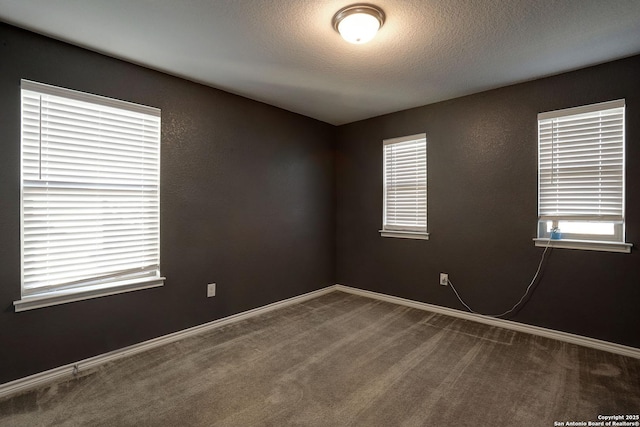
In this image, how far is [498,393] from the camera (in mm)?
1995

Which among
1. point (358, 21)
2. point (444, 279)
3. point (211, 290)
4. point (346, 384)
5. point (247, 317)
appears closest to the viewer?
point (358, 21)

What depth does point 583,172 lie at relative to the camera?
2.68 meters

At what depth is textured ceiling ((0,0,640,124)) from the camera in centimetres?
186

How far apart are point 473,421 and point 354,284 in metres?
2.65

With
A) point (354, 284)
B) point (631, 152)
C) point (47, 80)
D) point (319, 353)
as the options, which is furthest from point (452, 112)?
point (47, 80)

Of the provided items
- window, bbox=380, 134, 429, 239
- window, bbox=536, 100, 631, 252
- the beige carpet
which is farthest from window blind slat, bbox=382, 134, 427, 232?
the beige carpet

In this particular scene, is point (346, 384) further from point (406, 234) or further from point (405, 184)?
point (405, 184)

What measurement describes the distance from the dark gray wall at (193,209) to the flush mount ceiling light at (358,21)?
5.44 feet

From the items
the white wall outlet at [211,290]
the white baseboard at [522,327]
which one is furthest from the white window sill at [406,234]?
the white wall outlet at [211,290]

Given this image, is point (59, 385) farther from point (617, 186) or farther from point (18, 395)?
Result: point (617, 186)

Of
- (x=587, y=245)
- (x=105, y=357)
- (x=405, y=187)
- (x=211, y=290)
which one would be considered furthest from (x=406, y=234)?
(x=105, y=357)

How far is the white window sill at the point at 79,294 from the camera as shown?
207 centimetres

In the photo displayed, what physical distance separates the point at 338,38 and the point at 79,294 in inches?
105

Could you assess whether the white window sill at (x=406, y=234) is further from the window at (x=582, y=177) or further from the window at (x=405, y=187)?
the window at (x=582, y=177)
